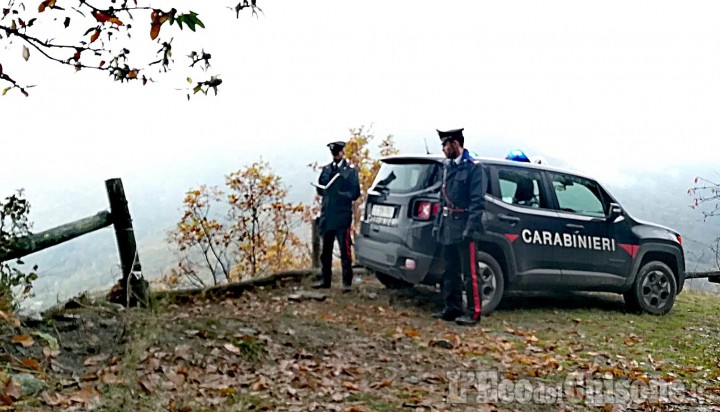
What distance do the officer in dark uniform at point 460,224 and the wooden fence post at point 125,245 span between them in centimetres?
316

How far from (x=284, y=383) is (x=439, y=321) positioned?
9.66 feet

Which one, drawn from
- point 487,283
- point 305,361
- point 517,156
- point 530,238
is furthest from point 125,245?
point 517,156

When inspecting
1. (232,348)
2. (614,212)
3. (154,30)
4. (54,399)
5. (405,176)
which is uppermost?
(154,30)

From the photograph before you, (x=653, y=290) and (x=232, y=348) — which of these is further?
(x=653, y=290)

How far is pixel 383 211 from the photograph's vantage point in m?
7.69

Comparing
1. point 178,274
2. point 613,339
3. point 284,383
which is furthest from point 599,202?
point 178,274

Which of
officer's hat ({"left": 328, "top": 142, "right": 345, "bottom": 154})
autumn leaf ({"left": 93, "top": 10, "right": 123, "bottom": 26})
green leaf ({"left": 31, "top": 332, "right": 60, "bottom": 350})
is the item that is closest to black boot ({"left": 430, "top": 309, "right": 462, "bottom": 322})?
officer's hat ({"left": 328, "top": 142, "right": 345, "bottom": 154})

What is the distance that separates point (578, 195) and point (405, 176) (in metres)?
2.38

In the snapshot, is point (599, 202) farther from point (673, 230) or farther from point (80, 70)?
point (80, 70)

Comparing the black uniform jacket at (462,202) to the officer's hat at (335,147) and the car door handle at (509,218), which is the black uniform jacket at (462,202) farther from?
the officer's hat at (335,147)

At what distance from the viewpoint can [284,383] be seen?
439 cm

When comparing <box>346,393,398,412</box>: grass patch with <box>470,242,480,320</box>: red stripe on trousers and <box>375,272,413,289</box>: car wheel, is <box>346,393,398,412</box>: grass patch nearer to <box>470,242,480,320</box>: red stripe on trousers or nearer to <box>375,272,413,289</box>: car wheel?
<box>470,242,480,320</box>: red stripe on trousers

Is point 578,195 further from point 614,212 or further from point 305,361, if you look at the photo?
point 305,361

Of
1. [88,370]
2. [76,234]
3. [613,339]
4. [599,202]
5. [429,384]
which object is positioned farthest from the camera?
[599,202]
